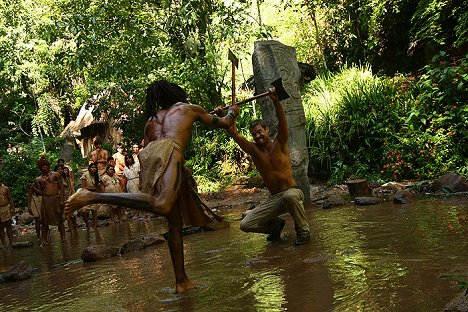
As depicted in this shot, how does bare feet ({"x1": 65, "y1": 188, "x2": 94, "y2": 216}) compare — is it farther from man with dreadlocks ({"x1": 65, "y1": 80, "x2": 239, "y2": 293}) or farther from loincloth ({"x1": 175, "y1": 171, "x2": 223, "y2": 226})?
loincloth ({"x1": 175, "y1": 171, "x2": 223, "y2": 226})

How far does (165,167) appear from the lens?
11.4ft

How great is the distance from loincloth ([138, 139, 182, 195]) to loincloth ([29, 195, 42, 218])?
6761 mm

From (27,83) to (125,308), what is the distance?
842 inches

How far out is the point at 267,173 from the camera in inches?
200

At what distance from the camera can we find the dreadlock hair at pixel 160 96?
3926 millimetres

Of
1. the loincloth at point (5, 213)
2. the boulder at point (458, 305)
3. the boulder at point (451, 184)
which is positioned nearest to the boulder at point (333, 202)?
the boulder at point (451, 184)

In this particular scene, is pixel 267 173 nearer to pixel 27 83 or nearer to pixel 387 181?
pixel 387 181

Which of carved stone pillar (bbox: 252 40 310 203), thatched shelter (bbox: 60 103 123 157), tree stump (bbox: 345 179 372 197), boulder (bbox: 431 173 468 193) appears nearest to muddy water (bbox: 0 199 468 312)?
boulder (bbox: 431 173 468 193)

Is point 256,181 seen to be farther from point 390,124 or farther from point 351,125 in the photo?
point 390,124

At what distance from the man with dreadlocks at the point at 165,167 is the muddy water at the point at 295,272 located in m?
0.48

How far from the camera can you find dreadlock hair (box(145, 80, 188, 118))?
3.93m

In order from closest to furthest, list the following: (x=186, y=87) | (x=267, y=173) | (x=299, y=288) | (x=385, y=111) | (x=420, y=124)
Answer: (x=299, y=288), (x=267, y=173), (x=420, y=124), (x=385, y=111), (x=186, y=87)

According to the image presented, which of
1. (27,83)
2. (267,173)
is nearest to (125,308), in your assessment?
(267,173)

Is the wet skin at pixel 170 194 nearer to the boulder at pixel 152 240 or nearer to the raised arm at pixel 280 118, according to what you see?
the raised arm at pixel 280 118
